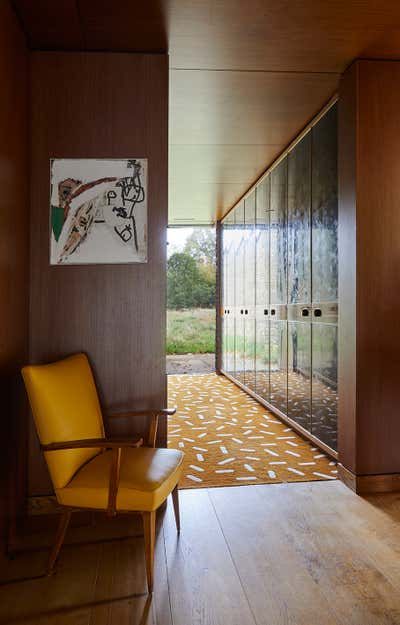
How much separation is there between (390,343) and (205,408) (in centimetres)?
286

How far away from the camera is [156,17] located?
247 centimetres

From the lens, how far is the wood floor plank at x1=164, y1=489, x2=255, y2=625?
1750 millimetres

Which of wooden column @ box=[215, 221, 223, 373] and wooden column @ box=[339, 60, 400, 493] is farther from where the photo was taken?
wooden column @ box=[215, 221, 223, 373]

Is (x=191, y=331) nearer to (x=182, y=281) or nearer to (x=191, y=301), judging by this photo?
(x=191, y=301)

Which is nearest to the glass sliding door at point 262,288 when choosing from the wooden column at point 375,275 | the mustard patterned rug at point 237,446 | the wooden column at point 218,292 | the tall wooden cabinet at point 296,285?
the tall wooden cabinet at point 296,285

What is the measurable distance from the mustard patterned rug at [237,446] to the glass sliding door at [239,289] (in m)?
0.97

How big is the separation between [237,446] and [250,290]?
2.77 metres

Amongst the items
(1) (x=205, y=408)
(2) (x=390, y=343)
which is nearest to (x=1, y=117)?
(2) (x=390, y=343)

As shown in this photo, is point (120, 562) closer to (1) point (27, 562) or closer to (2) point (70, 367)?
(1) point (27, 562)

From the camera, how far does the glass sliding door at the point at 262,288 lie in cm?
531

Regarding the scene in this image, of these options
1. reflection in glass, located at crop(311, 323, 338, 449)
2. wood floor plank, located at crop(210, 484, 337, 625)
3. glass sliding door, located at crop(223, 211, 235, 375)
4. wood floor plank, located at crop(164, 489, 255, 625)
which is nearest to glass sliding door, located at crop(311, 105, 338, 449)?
reflection in glass, located at crop(311, 323, 338, 449)

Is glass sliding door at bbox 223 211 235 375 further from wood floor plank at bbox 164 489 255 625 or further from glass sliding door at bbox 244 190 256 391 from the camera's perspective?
wood floor plank at bbox 164 489 255 625

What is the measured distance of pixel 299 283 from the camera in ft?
13.7

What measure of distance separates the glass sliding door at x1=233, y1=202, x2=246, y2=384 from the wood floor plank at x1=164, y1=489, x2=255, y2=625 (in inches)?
163
